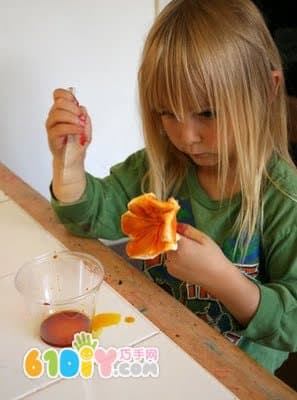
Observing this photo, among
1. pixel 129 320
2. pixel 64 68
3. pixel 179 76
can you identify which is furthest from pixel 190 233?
pixel 64 68

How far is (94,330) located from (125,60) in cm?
113

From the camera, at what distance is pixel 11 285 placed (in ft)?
2.47

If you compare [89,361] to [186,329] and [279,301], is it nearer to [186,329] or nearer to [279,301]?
[186,329]

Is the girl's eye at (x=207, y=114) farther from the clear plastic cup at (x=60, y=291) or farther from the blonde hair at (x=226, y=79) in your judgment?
the clear plastic cup at (x=60, y=291)

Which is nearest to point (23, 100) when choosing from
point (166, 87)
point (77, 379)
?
point (166, 87)

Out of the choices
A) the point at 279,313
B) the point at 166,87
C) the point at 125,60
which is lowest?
the point at 279,313

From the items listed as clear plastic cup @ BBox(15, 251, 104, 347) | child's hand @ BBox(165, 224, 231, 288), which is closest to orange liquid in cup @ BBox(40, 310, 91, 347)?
clear plastic cup @ BBox(15, 251, 104, 347)

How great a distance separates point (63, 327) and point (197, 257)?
0.20 meters

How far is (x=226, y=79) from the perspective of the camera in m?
0.80

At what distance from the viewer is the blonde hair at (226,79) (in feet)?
2.61

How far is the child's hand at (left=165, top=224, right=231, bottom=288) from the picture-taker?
69 centimetres

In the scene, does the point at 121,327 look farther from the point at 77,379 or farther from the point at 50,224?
the point at 50,224

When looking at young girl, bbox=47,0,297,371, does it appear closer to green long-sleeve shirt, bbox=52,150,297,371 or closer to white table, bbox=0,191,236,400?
green long-sleeve shirt, bbox=52,150,297,371

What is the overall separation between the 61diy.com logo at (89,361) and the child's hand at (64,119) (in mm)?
355
